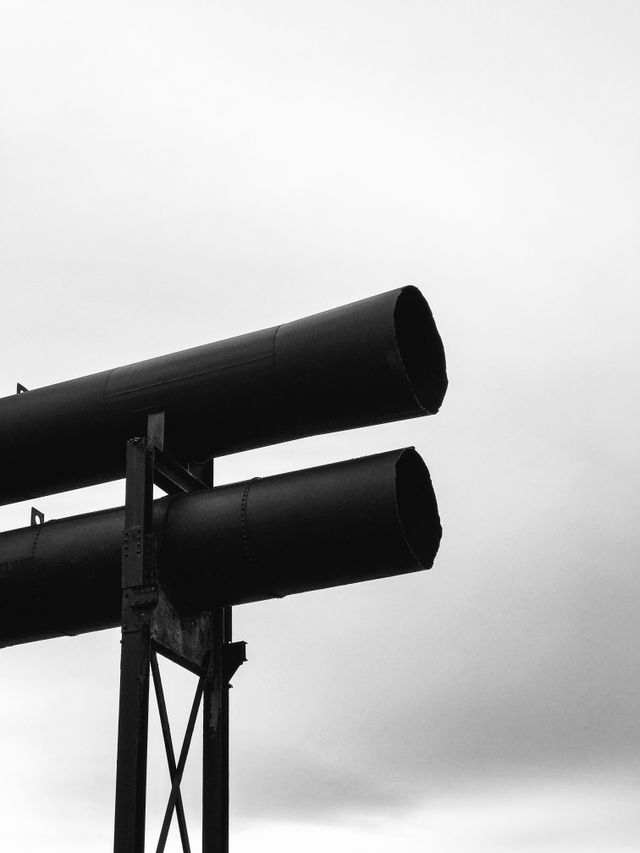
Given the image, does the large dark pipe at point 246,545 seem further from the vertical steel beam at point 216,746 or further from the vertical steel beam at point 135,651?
the vertical steel beam at point 216,746

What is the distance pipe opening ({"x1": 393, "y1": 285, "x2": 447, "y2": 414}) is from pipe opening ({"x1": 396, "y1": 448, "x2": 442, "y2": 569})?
567mm

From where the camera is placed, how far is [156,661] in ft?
32.6

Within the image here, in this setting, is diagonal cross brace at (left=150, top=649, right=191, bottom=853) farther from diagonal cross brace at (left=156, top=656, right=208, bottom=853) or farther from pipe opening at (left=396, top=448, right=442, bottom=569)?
pipe opening at (left=396, top=448, right=442, bottom=569)

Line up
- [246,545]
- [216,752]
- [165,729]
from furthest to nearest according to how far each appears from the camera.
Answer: [216,752] → [246,545] → [165,729]

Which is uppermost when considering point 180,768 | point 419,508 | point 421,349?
point 421,349

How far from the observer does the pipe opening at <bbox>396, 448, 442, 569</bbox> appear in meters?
10.2

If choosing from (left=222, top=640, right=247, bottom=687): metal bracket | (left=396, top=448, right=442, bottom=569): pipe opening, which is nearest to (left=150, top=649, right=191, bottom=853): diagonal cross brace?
(left=222, top=640, right=247, bottom=687): metal bracket

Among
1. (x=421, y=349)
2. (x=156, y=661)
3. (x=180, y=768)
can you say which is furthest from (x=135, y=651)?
(x=421, y=349)

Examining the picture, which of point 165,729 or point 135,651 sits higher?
point 135,651

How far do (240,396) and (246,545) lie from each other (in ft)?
4.44

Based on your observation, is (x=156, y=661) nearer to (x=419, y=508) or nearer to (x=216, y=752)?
(x=216, y=752)

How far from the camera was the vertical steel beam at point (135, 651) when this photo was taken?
366 inches

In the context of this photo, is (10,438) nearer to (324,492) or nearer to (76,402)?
(76,402)

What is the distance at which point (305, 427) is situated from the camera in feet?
34.7
